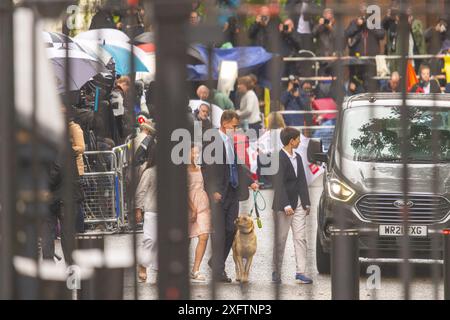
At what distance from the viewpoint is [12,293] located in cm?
464

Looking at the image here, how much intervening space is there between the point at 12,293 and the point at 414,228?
594cm

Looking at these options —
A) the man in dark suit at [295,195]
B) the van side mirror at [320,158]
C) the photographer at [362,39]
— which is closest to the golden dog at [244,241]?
the man in dark suit at [295,195]

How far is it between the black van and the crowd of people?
0.30 metres

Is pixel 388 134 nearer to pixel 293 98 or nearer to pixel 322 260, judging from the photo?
pixel 322 260

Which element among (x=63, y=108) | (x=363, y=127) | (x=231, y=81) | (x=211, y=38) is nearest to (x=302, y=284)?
(x=363, y=127)

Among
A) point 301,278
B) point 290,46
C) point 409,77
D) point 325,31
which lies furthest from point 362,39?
point 290,46

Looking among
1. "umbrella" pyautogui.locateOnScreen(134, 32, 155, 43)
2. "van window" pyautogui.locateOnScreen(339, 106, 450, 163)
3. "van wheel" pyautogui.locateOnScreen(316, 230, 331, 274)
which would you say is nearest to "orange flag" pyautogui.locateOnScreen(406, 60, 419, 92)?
"van window" pyautogui.locateOnScreen(339, 106, 450, 163)

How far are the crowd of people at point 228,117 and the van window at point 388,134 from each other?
0.27m

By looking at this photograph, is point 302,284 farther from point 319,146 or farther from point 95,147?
point 319,146

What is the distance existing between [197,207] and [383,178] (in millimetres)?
3891

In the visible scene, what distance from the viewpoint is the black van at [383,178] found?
8.24 meters

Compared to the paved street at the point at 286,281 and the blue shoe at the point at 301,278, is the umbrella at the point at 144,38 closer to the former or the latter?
the paved street at the point at 286,281

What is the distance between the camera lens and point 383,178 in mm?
10398

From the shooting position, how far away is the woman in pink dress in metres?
5.18
